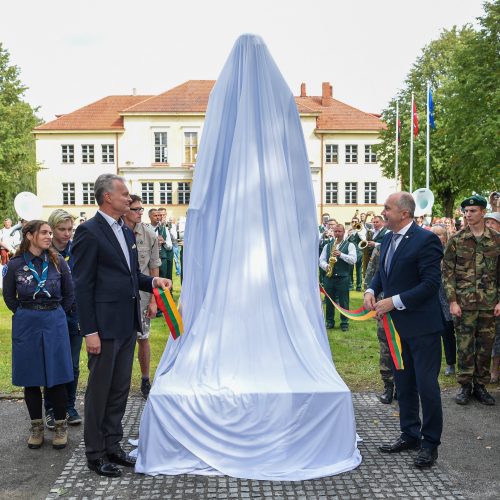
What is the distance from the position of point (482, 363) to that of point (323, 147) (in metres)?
48.3

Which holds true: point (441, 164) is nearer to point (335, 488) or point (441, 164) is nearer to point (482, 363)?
point (482, 363)

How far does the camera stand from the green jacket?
7.08 metres

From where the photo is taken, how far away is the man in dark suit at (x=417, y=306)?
511cm

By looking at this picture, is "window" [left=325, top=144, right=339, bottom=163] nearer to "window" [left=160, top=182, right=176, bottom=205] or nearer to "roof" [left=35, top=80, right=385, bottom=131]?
"roof" [left=35, top=80, right=385, bottom=131]

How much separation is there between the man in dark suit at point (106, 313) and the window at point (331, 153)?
166ft

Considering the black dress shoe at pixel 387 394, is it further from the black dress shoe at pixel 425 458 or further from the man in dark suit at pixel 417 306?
the black dress shoe at pixel 425 458

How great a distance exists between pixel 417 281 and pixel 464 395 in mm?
2401

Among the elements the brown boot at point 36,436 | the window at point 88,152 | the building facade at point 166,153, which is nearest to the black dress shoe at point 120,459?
the brown boot at point 36,436

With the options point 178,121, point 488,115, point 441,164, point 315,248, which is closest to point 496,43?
point 488,115

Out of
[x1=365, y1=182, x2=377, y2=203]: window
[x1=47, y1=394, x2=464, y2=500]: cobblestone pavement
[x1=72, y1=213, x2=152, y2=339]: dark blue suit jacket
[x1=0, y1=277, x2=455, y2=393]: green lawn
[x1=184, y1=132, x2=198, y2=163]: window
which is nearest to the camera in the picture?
[x1=47, y1=394, x2=464, y2=500]: cobblestone pavement

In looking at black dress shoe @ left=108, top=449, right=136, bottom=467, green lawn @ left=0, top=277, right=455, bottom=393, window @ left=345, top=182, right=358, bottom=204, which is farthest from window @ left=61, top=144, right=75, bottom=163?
black dress shoe @ left=108, top=449, right=136, bottom=467

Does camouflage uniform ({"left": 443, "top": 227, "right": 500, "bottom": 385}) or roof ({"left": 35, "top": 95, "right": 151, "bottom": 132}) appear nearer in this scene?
camouflage uniform ({"left": 443, "top": 227, "right": 500, "bottom": 385})

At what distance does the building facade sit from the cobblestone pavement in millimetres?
48566

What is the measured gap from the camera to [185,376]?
5.14m
